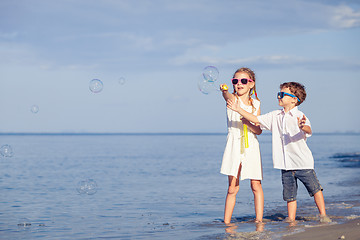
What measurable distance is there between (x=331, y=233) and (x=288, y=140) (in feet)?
4.66

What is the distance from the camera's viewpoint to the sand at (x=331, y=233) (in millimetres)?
4995

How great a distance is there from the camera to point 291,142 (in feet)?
20.1

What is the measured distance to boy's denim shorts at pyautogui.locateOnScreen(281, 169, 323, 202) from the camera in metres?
6.11

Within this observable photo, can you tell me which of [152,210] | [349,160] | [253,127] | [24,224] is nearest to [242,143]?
[253,127]

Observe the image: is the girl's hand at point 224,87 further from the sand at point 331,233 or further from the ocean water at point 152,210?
the sand at point 331,233

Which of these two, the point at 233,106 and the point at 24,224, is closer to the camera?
the point at 233,106

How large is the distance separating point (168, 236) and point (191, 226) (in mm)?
861

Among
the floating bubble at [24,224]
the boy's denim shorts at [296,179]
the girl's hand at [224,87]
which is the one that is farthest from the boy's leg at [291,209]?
the floating bubble at [24,224]

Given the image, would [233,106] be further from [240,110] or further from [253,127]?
[253,127]

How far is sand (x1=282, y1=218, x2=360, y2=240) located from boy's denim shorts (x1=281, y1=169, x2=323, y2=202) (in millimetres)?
591

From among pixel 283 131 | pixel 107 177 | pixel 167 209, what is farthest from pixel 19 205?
pixel 107 177

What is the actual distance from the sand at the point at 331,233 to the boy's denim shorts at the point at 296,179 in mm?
591

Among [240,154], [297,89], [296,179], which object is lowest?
[296,179]

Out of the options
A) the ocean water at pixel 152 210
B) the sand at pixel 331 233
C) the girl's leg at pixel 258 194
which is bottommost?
the ocean water at pixel 152 210
